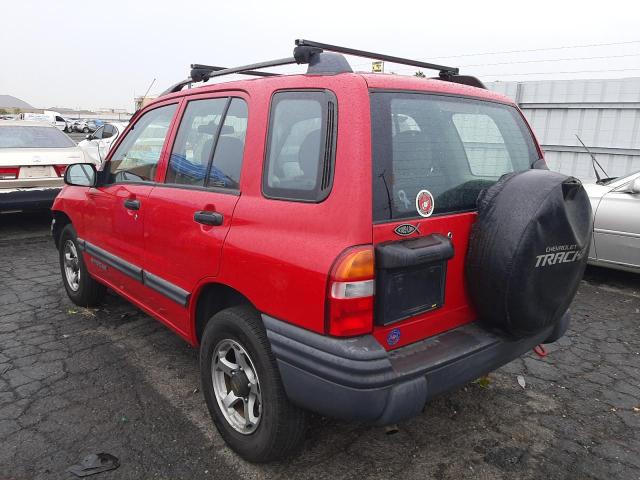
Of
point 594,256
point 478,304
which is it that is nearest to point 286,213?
point 478,304

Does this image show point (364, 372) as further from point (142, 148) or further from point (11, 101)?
point (11, 101)

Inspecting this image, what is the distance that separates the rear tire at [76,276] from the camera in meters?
4.27

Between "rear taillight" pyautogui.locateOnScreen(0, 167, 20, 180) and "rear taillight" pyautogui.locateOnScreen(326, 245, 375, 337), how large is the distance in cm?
645

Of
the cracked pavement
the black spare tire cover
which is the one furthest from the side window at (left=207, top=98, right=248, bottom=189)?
the cracked pavement

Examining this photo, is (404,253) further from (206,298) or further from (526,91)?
(526,91)

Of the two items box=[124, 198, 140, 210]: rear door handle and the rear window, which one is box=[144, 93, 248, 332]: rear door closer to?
box=[124, 198, 140, 210]: rear door handle

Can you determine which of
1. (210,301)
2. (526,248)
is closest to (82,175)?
(210,301)

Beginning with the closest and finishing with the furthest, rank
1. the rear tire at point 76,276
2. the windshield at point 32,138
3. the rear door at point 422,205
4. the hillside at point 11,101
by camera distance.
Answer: the rear door at point 422,205 < the rear tire at point 76,276 < the windshield at point 32,138 < the hillside at point 11,101

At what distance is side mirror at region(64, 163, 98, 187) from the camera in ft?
12.1

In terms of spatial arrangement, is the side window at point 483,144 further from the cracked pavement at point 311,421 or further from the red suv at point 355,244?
the cracked pavement at point 311,421

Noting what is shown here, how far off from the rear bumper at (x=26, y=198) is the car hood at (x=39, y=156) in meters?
0.37

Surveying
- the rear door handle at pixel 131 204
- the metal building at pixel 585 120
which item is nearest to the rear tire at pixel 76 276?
the rear door handle at pixel 131 204

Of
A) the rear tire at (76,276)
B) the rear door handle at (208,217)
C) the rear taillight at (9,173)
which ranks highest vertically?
the rear door handle at (208,217)

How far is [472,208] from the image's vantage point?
2.36 m
